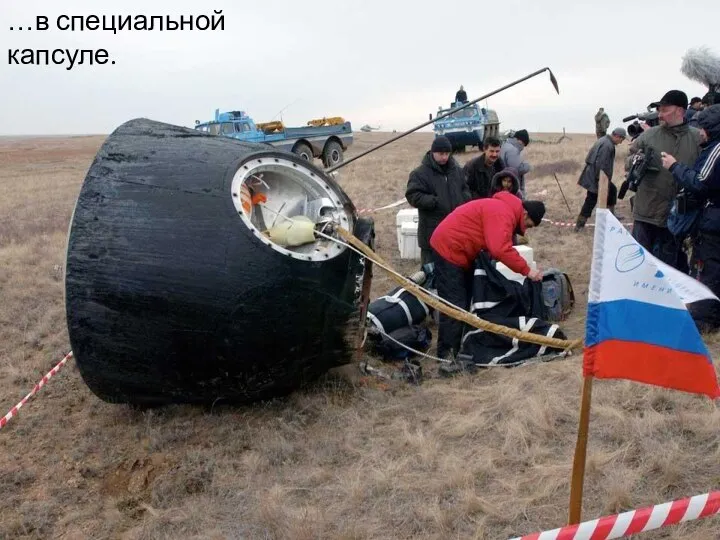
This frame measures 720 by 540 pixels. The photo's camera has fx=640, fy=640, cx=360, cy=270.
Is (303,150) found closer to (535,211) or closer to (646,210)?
(646,210)

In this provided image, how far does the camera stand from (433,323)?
18.9ft

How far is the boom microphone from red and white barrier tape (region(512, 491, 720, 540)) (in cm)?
442

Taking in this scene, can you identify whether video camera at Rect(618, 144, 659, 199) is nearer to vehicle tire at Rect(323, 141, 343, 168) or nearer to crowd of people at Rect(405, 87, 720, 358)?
crowd of people at Rect(405, 87, 720, 358)

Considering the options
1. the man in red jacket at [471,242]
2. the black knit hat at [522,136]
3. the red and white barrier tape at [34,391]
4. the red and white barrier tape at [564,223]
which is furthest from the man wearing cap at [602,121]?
the red and white barrier tape at [34,391]

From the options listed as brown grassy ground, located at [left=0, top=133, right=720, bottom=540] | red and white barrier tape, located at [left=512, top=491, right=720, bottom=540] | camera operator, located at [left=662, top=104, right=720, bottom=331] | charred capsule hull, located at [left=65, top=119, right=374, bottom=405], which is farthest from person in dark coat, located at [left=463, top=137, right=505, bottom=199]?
red and white barrier tape, located at [left=512, top=491, right=720, bottom=540]

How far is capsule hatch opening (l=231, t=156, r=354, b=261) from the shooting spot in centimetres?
358

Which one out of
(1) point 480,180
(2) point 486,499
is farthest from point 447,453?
(1) point 480,180

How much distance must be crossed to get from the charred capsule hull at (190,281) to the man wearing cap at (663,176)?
275 cm

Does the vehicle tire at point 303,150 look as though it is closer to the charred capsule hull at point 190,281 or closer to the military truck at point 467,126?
the military truck at point 467,126

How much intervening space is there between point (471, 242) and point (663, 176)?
5.74 feet

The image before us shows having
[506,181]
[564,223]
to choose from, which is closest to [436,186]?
[506,181]

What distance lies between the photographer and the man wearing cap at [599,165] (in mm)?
8164

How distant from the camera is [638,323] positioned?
226 cm

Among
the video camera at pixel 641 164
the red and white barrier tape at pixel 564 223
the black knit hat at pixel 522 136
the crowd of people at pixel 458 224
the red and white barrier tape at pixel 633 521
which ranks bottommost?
the red and white barrier tape at pixel 633 521
